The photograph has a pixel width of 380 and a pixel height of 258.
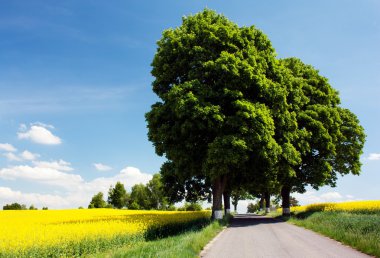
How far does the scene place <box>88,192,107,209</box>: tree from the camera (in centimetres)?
9812

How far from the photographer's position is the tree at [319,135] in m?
38.2

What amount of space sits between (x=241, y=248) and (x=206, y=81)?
54.5 feet

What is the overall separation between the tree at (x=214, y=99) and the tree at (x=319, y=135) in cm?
706

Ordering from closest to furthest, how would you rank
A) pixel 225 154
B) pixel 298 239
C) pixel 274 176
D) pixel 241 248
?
pixel 241 248, pixel 298 239, pixel 225 154, pixel 274 176

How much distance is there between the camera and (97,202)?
323ft

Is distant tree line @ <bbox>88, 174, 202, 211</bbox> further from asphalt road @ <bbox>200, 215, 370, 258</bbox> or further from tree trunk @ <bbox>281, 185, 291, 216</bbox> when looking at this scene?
asphalt road @ <bbox>200, 215, 370, 258</bbox>

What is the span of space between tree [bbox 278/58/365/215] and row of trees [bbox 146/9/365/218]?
0.41 meters

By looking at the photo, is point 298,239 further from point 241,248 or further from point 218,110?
point 218,110

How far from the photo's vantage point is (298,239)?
18719 mm

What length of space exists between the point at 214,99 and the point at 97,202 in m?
78.4

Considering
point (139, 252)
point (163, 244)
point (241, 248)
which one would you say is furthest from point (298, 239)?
point (139, 252)

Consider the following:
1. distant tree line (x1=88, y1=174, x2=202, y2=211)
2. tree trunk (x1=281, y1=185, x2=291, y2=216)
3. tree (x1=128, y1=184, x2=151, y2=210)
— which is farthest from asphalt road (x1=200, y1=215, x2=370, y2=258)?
tree (x1=128, y1=184, x2=151, y2=210)

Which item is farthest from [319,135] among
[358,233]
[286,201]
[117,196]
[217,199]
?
[117,196]

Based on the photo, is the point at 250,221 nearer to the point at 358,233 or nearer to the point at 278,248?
the point at 358,233
